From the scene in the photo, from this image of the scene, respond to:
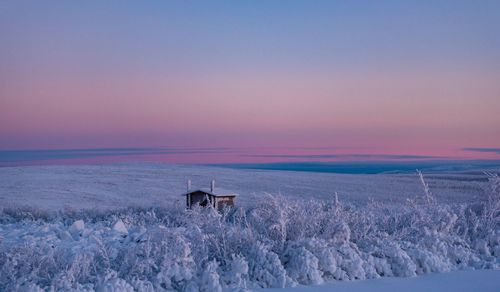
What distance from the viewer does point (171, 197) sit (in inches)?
873

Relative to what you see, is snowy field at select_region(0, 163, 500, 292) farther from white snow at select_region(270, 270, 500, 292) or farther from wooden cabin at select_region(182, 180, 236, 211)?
wooden cabin at select_region(182, 180, 236, 211)

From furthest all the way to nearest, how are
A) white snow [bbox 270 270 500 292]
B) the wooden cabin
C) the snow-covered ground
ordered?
the snow-covered ground < the wooden cabin < white snow [bbox 270 270 500 292]

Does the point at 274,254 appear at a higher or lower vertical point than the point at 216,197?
higher

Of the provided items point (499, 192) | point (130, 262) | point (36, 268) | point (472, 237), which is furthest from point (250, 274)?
point (499, 192)

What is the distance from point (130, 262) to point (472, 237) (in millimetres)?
4926

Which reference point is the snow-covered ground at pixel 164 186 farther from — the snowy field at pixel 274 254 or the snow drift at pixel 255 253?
the snow drift at pixel 255 253

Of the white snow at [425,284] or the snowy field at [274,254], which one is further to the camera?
the white snow at [425,284]

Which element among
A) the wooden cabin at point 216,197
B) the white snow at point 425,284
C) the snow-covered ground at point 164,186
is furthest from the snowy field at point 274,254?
the snow-covered ground at point 164,186

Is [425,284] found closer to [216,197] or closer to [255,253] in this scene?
[255,253]

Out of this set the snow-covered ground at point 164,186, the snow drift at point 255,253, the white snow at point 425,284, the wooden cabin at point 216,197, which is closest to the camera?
the snow drift at point 255,253

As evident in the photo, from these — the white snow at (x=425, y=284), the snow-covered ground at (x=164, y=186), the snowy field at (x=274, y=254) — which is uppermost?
the snowy field at (x=274, y=254)

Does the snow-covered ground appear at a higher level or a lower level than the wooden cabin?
lower

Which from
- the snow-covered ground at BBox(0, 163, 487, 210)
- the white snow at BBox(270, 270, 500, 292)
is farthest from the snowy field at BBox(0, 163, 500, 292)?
the snow-covered ground at BBox(0, 163, 487, 210)

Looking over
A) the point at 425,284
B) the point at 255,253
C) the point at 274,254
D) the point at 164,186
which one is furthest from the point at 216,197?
the point at 164,186
